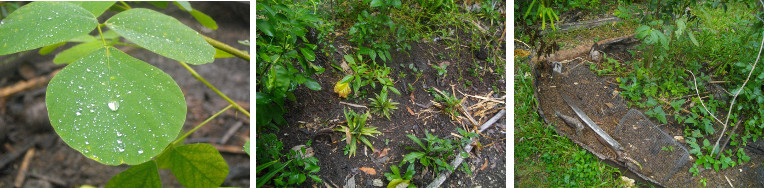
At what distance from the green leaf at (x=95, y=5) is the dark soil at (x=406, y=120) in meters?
0.45

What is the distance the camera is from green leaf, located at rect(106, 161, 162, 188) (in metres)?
0.54

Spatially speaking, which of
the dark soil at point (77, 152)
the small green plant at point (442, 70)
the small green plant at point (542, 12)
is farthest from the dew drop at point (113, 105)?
the small green plant at point (542, 12)

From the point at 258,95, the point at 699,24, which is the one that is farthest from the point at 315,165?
the point at 699,24

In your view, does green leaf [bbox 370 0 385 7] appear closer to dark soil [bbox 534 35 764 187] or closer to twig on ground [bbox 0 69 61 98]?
dark soil [bbox 534 35 764 187]

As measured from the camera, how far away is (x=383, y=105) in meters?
0.99

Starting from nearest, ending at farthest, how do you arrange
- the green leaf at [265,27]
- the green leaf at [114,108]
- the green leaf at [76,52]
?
1. the green leaf at [114,108]
2. the green leaf at [76,52]
3. the green leaf at [265,27]

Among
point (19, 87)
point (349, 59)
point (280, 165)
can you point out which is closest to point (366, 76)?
point (349, 59)

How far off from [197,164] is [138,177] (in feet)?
0.23

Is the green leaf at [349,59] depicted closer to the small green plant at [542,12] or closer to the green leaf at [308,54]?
the green leaf at [308,54]

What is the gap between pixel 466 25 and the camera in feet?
3.48

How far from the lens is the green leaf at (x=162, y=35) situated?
493 mm

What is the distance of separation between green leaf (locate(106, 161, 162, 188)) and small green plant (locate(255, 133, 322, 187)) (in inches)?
14.9

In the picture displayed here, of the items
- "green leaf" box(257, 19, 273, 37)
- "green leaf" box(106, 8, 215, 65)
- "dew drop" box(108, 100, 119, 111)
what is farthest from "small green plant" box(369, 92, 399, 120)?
"dew drop" box(108, 100, 119, 111)

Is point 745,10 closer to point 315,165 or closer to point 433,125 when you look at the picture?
point 433,125
